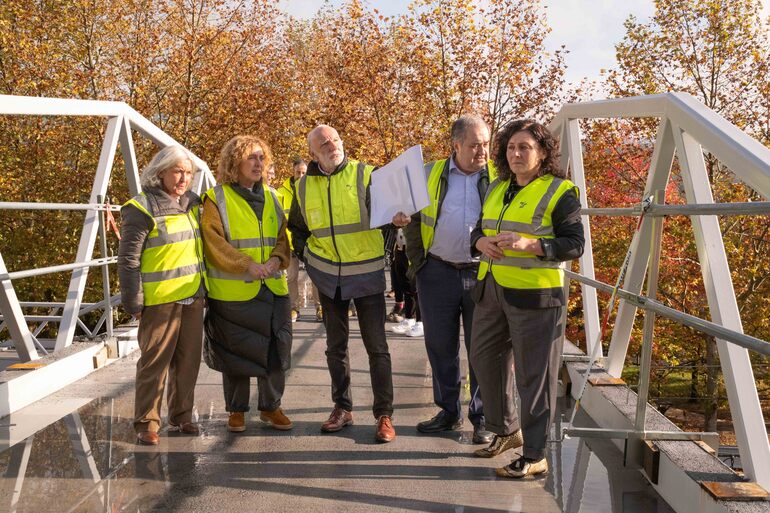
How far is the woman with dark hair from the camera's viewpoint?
3445mm

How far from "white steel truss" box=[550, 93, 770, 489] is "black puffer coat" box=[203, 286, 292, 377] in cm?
186

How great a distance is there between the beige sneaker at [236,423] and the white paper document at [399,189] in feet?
4.09

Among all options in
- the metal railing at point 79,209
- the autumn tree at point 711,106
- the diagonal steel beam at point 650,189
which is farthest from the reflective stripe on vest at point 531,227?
the autumn tree at point 711,106

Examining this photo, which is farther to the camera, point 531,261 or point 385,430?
point 385,430

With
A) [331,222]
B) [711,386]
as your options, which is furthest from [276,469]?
[711,386]

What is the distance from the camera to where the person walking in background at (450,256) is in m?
4.16

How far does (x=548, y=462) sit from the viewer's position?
3.65m

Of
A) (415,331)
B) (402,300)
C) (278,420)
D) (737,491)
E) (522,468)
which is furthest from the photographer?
(402,300)

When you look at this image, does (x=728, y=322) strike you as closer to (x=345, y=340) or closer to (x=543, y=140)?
(x=543, y=140)

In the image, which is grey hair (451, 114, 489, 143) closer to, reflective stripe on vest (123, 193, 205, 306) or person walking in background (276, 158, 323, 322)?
person walking in background (276, 158, 323, 322)

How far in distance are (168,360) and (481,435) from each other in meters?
1.70

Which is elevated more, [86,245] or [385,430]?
[86,245]

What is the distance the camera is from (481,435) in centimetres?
404

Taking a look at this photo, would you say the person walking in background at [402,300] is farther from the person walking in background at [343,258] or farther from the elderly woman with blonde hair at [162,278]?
the elderly woman with blonde hair at [162,278]
